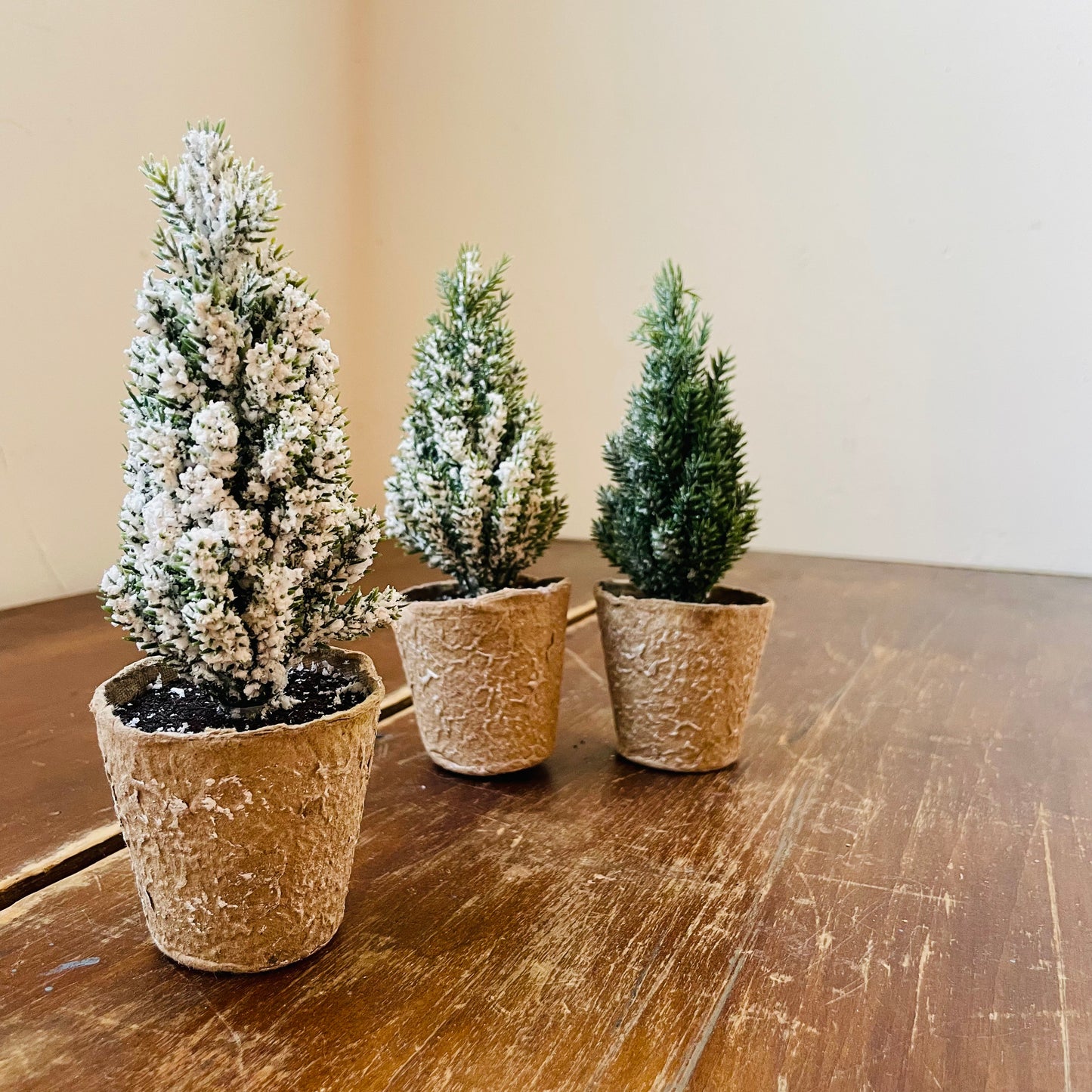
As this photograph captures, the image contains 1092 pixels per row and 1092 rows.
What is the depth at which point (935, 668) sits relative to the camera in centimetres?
144

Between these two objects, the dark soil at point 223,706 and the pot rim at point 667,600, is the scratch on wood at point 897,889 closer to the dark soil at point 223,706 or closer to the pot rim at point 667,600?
the pot rim at point 667,600

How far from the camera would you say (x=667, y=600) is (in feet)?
3.34

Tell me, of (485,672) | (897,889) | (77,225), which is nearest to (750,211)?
(77,225)

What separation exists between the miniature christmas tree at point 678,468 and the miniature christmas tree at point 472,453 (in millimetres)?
93

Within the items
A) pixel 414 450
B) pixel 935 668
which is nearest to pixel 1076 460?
pixel 935 668

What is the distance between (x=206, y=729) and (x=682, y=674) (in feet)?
1.67

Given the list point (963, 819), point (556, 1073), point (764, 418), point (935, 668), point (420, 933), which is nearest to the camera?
point (556, 1073)

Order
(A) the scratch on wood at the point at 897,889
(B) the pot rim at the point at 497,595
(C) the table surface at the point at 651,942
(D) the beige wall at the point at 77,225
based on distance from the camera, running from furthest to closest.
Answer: (D) the beige wall at the point at 77,225 < (B) the pot rim at the point at 497,595 < (A) the scratch on wood at the point at 897,889 < (C) the table surface at the point at 651,942

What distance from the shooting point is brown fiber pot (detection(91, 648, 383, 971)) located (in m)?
0.62

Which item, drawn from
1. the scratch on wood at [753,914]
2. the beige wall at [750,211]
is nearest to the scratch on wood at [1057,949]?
the scratch on wood at [753,914]

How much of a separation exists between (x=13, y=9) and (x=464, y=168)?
120 centimetres

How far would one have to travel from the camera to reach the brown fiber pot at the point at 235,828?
2.04 feet

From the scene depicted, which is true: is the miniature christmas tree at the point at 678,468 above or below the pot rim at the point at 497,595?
above

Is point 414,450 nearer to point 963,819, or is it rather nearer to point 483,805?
point 483,805
